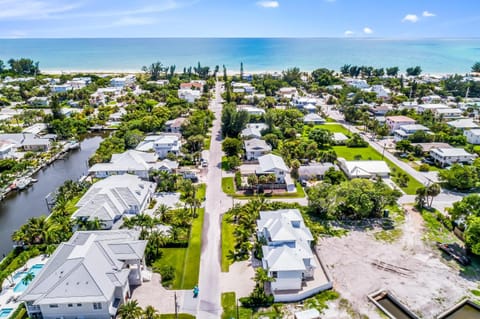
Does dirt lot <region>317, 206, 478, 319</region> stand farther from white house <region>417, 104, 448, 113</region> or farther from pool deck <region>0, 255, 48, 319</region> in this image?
white house <region>417, 104, 448, 113</region>

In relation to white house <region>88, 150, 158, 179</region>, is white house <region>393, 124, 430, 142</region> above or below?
above

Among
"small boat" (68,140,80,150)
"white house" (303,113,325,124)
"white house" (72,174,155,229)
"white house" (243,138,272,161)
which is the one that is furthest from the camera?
"white house" (303,113,325,124)

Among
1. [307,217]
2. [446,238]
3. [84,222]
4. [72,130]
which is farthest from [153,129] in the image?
[446,238]

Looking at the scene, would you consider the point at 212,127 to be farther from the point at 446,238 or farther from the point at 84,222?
the point at 446,238

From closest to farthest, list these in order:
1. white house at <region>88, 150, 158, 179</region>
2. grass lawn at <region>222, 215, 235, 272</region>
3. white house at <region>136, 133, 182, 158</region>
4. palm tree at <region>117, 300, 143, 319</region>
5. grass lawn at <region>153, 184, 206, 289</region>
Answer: palm tree at <region>117, 300, 143, 319</region> → grass lawn at <region>153, 184, 206, 289</region> → grass lawn at <region>222, 215, 235, 272</region> → white house at <region>88, 150, 158, 179</region> → white house at <region>136, 133, 182, 158</region>

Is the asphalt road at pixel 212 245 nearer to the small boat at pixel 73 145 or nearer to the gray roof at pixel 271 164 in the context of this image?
the gray roof at pixel 271 164

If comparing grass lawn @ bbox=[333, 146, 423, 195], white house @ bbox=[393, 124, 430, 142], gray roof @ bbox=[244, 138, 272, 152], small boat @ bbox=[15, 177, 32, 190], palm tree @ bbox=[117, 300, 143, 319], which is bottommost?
palm tree @ bbox=[117, 300, 143, 319]

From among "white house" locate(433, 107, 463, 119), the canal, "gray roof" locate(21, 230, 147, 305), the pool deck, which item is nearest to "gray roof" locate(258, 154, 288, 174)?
"gray roof" locate(21, 230, 147, 305)
